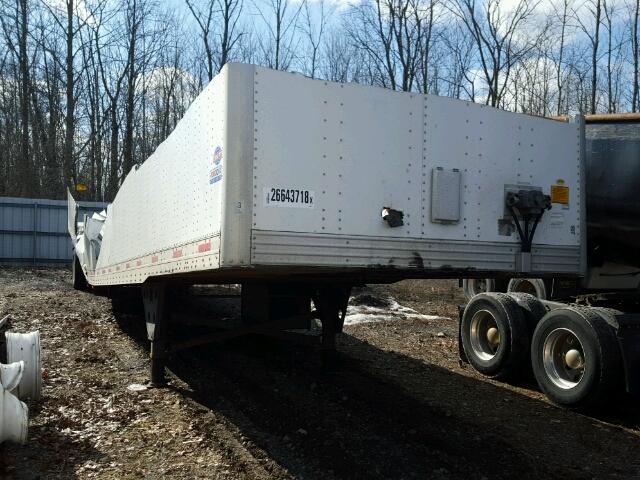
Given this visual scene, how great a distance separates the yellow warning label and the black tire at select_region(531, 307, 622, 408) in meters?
1.41

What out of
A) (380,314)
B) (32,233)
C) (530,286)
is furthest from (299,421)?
(32,233)

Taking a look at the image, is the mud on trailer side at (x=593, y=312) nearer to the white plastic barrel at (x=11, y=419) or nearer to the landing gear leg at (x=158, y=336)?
the landing gear leg at (x=158, y=336)

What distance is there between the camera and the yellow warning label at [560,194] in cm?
510

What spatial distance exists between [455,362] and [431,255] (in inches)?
166

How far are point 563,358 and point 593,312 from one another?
631 mm

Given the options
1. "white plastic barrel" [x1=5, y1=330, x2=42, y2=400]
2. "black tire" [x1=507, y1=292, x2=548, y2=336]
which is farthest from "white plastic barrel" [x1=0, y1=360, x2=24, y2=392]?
"black tire" [x1=507, y1=292, x2=548, y2=336]

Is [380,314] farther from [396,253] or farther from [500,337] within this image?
[396,253]

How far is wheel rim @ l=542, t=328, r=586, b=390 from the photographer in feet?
19.8

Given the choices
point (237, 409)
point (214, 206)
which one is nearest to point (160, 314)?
point (237, 409)

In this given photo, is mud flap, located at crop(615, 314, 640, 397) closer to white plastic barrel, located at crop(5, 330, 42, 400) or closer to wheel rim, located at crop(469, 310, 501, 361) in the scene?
wheel rim, located at crop(469, 310, 501, 361)

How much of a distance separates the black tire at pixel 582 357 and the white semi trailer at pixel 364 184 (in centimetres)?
93

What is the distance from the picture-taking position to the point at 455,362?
8.44 metres

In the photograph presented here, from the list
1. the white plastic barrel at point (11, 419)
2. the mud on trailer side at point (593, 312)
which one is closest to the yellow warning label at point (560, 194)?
the mud on trailer side at point (593, 312)

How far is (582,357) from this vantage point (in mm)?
5949
